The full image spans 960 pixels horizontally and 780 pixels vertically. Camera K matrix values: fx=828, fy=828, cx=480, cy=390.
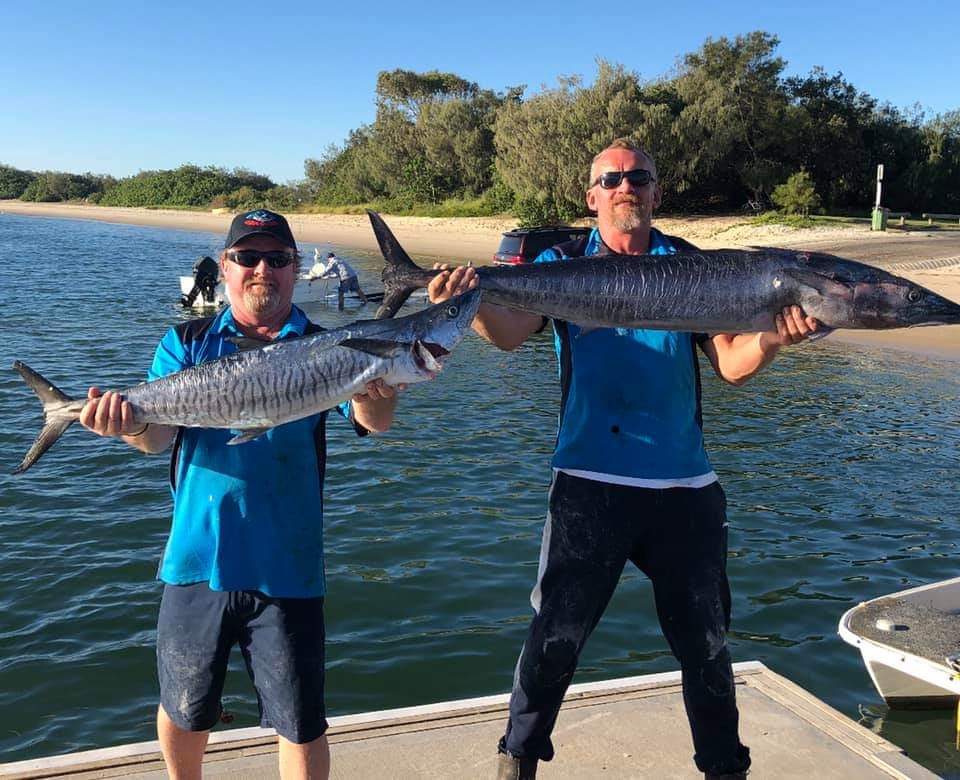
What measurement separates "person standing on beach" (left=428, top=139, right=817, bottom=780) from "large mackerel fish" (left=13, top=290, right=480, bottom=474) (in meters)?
0.51

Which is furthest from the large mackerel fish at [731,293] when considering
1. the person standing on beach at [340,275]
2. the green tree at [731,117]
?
the green tree at [731,117]

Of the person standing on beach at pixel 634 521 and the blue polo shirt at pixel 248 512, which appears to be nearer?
the blue polo shirt at pixel 248 512

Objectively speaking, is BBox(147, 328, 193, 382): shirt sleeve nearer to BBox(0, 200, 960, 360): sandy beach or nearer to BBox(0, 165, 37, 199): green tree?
BBox(0, 200, 960, 360): sandy beach

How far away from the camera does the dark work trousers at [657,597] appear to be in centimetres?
378

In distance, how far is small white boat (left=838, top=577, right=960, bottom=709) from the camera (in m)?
5.61

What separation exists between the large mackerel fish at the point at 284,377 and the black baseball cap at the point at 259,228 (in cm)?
48

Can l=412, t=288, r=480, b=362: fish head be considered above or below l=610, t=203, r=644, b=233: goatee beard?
below

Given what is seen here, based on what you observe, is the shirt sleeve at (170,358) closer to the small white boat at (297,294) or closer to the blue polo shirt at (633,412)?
the blue polo shirt at (633,412)

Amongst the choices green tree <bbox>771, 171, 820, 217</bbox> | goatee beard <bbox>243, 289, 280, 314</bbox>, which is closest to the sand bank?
green tree <bbox>771, 171, 820, 217</bbox>

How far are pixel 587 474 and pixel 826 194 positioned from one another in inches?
1929

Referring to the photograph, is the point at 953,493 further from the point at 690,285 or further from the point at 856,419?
the point at 690,285

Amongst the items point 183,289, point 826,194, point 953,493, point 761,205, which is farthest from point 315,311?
point 826,194

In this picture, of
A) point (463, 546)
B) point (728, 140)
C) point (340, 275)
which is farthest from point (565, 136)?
point (463, 546)

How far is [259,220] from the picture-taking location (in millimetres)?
3742
